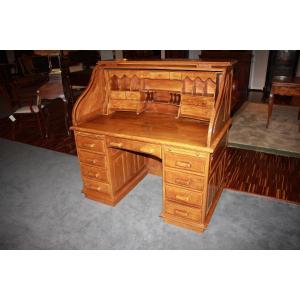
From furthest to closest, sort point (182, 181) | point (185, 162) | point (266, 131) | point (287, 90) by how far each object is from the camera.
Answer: point (266, 131) < point (287, 90) < point (182, 181) < point (185, 162)

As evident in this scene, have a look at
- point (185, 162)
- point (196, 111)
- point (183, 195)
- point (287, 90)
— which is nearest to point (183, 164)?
point (185, 162)

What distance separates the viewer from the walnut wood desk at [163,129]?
2.46 metres

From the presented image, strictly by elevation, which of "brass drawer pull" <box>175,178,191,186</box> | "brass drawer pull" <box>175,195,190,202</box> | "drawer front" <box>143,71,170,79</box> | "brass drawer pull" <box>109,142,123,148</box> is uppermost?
"drawer front" <box>143,71,170,79</box>

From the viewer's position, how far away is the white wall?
830cm

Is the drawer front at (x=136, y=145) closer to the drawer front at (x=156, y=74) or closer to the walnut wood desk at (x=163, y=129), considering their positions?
the walnut wood desk at (x=163, y=129)

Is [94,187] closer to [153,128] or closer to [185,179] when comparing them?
[153,128]

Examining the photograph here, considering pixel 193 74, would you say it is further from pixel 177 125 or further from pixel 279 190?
pixel 279 190

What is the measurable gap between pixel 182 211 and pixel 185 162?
59 cm

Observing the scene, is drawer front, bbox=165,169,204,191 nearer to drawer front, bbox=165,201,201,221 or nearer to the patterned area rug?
drawer front, bbox=165,201,201,221

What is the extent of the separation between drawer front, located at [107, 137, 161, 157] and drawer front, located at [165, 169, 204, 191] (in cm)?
24

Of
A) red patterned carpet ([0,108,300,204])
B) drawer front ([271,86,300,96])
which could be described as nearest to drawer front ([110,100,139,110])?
red patterned carpet ([0,108,300,204])

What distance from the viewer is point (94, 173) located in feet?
10.2

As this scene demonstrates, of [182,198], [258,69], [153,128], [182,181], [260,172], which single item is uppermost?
[153,128]

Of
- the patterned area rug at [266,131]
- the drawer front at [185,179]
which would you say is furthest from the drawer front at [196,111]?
the patterned area rug at [266,131]
